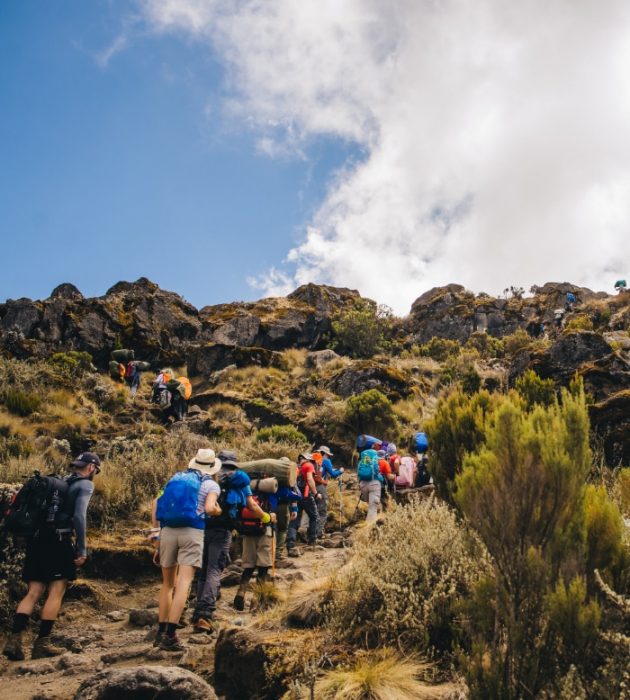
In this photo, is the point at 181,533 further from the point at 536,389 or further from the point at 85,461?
the point at 536,389

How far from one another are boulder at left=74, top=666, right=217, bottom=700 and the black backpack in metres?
2.46

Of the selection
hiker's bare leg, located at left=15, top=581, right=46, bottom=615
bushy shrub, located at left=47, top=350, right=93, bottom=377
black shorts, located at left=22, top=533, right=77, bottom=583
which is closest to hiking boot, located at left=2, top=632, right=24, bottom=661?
hiker's bare leg, located at left=15, top=581, right=46, bottom=615

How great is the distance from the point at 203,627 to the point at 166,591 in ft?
A: 1.90

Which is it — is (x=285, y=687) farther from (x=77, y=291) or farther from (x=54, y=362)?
(x=77, y=291)

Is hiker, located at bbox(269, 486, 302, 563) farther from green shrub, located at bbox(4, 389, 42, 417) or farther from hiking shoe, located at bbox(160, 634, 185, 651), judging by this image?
green shrub, located at bbox(4, 389, 42, 417)

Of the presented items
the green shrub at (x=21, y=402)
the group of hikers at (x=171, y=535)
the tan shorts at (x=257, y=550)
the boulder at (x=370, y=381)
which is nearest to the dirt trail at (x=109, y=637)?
the group of hikers at (x=171, y=535)

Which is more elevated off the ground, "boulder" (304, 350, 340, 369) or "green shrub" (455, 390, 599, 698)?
"boulder" (304, 350, 340, 369)

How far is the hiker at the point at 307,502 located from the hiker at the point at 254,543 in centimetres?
238

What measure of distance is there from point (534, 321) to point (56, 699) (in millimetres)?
38124

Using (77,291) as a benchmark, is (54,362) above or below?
below

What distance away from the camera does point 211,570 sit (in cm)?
580

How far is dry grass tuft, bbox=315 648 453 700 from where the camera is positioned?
3.24m

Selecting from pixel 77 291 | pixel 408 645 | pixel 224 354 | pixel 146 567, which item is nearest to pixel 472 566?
pixel 408 645

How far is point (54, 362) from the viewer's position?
20.8 m
